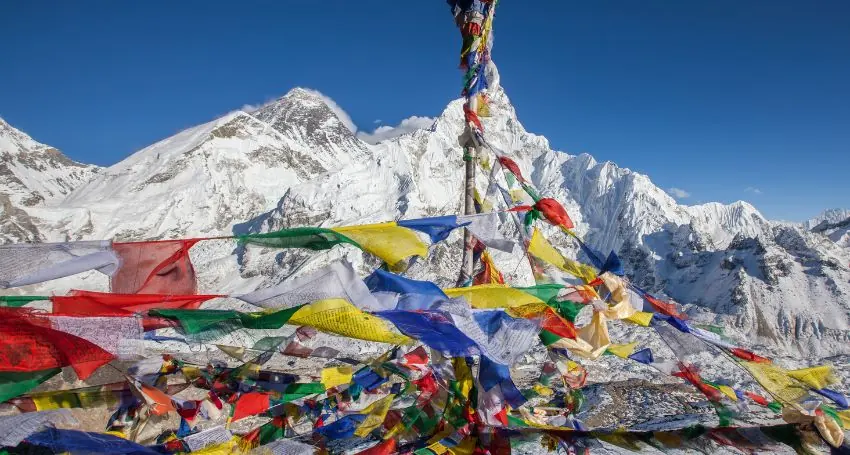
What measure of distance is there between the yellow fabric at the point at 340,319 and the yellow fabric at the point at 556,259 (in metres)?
2.24

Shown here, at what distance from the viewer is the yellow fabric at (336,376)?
20.3 feet

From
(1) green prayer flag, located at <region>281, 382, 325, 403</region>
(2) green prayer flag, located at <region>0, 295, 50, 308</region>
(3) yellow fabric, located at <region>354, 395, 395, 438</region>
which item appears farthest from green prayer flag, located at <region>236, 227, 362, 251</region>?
(1) green prayer flag, located at <region>281, 382, 325, 403</region>

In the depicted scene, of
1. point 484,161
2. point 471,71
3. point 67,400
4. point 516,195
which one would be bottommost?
point 67,400

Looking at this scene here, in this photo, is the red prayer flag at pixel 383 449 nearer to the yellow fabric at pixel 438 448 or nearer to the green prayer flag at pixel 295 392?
the yellow fabric at pixel 438 448

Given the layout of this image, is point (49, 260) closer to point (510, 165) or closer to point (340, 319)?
point (340, 319)

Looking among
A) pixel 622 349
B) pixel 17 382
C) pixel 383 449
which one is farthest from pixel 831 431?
pixel 17 382

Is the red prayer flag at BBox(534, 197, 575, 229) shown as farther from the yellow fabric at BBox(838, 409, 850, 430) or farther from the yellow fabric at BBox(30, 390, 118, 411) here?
the yellow fabric at BBox(30, 390, 118, 411)

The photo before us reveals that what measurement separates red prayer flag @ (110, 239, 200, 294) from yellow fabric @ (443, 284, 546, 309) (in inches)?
86.5

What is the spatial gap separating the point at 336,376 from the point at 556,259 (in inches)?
135

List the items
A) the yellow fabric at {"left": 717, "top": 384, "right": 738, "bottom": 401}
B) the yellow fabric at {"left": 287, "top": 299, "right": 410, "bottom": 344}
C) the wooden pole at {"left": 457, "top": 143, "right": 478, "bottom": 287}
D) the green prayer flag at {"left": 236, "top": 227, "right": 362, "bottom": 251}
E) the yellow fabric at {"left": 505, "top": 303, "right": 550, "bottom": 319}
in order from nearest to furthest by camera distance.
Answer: the yellow fabric at {"left": 287, "top": 299, "right": 410, "bottom": 344} → the green prayer flag at {"left": 236, "top": 227, "right": 362, "bottom": 251} → the yellow fabric at {"left": 505, "top": 303, "right": 550, "bottom": 319} → the wooden pole at {"left": 457, "top": 143, "right": 478, "bottom": 287} → the yellow fabric at {"left": 717, "top": 384, "right": 738, "bottom": 401}

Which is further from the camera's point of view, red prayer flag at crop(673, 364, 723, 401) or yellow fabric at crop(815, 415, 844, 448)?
red prayer flag at crop(673, 364, 723, 401)

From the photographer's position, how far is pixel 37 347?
296 cm

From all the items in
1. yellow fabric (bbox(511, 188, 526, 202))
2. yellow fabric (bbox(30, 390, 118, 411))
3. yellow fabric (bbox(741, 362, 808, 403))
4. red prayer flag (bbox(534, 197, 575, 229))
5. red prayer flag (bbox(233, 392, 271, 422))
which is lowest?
red prayer flag (bbox(233, 392, 271, 422))

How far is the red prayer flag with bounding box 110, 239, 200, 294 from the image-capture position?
364 cm
